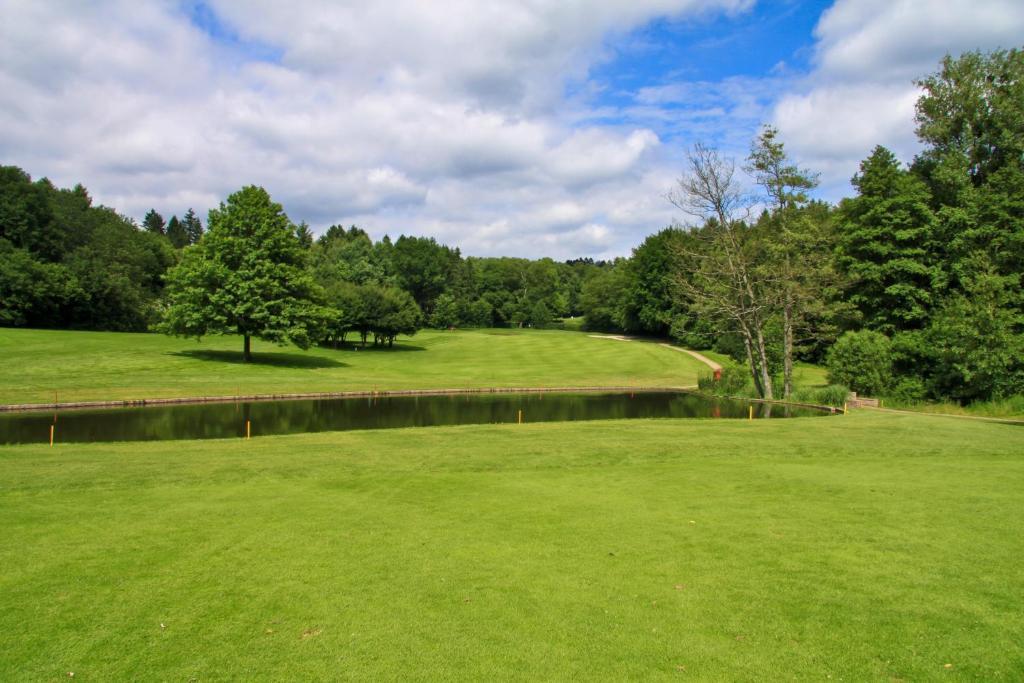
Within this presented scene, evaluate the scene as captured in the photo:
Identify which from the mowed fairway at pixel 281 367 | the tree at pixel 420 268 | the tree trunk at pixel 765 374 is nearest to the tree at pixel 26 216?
the mowed fairway at pixel 281 367

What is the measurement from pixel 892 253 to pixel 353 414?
33.0 meters

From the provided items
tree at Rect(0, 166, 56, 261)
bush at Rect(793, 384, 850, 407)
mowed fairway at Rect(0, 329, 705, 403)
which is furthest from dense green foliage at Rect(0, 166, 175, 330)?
bush at Rect(793, 384, 850, 407)

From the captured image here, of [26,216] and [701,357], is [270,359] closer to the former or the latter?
[26,216]

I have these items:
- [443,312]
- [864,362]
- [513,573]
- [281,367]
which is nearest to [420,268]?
[443,312]

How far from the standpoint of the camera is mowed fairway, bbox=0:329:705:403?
36188 millimetres

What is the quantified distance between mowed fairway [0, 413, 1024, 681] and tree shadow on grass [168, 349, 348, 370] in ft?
122

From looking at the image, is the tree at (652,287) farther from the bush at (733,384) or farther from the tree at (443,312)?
the bush at (733,384)

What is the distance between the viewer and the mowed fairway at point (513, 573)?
5000 millimetres

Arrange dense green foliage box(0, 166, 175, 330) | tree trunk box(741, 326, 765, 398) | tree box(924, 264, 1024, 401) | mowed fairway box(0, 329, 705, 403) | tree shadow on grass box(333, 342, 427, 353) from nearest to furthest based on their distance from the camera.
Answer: tree box(924, 264, 1024, 401)
mowed fairway box(0, 329, 705, 403)
tree trunk box(741, 326, 765, 398)
dense green foliage box(0, 166, 175, 330)
tree shadow on grass box(333, 342, 427, 353)

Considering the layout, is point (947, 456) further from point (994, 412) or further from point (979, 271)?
point (979, 271)

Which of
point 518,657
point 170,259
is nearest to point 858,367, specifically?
point 518,657

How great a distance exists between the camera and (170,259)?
3939 inches

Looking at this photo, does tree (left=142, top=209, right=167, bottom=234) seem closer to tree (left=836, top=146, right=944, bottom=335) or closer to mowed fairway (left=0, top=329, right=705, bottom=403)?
mowed fairway (left=0, top=329, right=705, bottom=403)

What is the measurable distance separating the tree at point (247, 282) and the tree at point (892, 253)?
38.9 m
